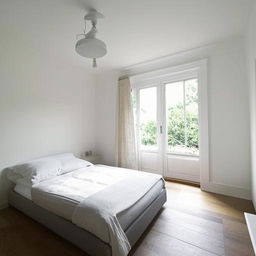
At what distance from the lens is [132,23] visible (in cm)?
201

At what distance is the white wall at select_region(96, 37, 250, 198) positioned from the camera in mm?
2438

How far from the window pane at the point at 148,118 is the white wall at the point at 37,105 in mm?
1356

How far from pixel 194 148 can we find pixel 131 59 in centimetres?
221

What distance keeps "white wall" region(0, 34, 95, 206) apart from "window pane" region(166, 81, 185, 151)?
1.95 metres

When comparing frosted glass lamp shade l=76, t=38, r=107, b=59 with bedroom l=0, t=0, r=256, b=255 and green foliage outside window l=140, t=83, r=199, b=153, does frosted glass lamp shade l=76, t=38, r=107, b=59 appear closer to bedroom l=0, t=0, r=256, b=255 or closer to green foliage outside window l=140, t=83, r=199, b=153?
bedroom l=0, t=0, r=256, b=255

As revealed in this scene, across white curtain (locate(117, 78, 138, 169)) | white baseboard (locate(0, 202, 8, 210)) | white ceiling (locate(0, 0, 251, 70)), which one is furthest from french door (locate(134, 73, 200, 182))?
white baseboard (locate(0, 202, 8, 210))

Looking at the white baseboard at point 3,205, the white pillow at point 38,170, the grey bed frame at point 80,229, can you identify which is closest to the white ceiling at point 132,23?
the white pillow at point 38,170

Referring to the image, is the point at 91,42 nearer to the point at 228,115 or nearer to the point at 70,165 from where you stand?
the point at 70,165

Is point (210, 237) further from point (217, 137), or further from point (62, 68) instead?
point (62, 68)

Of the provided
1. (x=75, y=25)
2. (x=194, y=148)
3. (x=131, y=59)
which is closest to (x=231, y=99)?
(x=194, y=148)

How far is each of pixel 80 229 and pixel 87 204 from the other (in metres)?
0.25

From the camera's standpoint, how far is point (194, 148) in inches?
121

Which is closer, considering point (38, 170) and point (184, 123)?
point (38, 170)

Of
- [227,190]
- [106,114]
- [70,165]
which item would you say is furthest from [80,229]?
[106,114]
